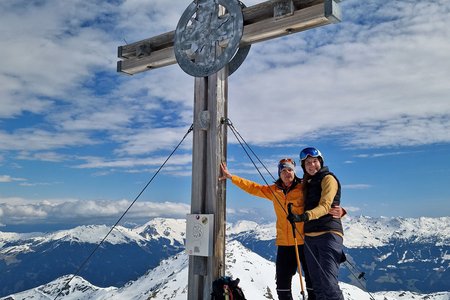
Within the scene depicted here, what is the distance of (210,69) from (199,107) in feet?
1.96

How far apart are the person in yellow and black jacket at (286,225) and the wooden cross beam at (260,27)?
1.87 metres

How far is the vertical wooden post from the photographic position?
19.6 ft

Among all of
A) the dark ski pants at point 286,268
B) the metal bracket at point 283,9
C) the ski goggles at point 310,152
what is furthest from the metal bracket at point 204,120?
the dark ski pants at point 286,268

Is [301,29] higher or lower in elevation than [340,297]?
higher

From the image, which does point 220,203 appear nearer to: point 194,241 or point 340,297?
point 194,241

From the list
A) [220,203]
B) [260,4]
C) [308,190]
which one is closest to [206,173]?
[220,203]

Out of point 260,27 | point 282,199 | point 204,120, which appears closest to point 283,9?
point 260,27

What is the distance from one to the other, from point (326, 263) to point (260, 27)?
10.9ft

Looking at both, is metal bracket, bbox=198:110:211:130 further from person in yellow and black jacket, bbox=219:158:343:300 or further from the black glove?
the black glove

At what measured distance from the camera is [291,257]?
5992 mm

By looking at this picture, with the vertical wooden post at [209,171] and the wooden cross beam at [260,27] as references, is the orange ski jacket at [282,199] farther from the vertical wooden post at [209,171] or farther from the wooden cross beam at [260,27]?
the wooden cross beam at [260,27]

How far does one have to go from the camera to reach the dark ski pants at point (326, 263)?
524 centimetres

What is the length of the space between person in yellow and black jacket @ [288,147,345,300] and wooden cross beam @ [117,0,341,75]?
1786mm

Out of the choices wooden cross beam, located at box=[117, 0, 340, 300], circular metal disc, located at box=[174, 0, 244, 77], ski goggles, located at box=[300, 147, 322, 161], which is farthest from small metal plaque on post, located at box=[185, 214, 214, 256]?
circular metal disc, located at box=[174, 0, 244, 77]
